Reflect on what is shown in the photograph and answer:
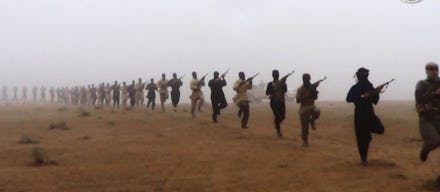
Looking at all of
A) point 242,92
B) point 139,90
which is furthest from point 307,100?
point 139,90

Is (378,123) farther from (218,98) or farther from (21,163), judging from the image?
(218,98)

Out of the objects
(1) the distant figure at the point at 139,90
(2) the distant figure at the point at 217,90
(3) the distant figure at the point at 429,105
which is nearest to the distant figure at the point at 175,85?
(2) the distant figure at the point at 217,90

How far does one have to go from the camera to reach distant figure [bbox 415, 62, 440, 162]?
769 centimetres

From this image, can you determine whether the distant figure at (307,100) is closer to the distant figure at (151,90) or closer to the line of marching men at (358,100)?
the line of marching men at (358,100)

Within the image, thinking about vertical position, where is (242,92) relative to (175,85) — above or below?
below

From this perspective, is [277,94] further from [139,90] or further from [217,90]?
[139,90]

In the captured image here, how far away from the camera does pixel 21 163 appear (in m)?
10.4

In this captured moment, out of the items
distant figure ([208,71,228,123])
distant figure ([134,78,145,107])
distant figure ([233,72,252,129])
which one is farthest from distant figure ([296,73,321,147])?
distant figure ([134,78,145,107])

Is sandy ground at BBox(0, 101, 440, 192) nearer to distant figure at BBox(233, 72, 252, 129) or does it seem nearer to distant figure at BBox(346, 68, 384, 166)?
distant figure at BBox(346, 68, 384, 166)

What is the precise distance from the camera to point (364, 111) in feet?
31.5

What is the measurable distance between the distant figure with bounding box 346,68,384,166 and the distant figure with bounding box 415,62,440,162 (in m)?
1.68

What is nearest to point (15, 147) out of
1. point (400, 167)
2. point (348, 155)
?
point (348, 155)

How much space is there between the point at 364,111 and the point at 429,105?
1.90m

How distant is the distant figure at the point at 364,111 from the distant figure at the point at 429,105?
5.52 feet
